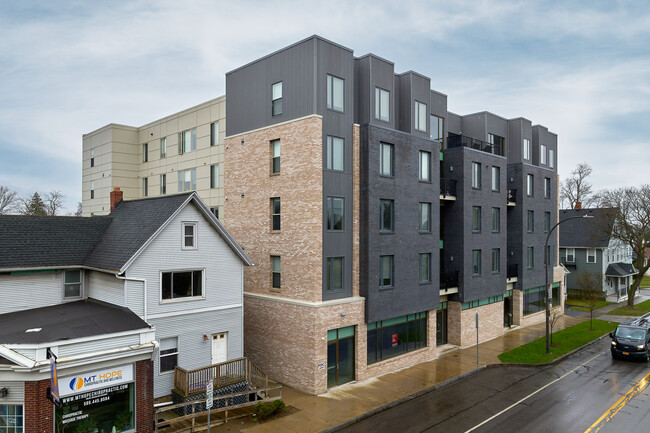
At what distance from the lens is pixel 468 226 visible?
29.7 metres

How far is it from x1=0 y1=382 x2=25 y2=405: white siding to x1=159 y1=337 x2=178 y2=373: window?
202 inches

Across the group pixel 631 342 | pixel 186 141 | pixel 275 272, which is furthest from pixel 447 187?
pixel 186 141

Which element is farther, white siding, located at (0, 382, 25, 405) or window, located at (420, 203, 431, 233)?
window, located at (420, 203, 431, 233)

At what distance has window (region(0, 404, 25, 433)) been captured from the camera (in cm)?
1388

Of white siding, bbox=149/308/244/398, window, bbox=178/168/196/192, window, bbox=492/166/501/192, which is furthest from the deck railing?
window, bbox=492/166/501/192

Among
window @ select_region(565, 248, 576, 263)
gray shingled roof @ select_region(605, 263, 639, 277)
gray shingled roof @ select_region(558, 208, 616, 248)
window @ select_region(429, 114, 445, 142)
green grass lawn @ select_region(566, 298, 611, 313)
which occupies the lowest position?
green grass lawn @ select_region(566, 298, 611, 313)

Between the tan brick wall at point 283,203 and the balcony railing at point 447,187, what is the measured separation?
36.4ft

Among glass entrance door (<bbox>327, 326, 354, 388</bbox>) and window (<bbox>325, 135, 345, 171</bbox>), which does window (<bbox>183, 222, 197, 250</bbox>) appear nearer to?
window (<bbox>325, 135, 345, 171</bbox>)

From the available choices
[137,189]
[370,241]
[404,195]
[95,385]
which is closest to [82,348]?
[95,385]

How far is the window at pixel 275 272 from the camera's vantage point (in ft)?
75.6

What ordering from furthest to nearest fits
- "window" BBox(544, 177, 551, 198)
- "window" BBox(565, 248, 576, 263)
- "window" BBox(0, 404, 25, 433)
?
"window" BBox(565, 248, 576, 263) < "window" BBox(544, 177, 551, 198) < "window" BBox(0, 404, 25, 433)

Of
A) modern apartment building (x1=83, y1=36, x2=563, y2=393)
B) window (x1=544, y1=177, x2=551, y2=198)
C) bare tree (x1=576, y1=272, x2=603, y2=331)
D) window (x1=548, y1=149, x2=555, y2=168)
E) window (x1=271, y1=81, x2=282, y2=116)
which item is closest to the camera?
modern apartment building (x1=83, y1=36, x2=563, y2=393)

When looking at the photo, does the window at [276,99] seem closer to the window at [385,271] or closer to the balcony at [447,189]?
the window at [385,271]

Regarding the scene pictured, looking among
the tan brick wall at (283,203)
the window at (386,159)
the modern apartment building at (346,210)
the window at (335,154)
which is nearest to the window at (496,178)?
the modern apartment building at (346,210)
